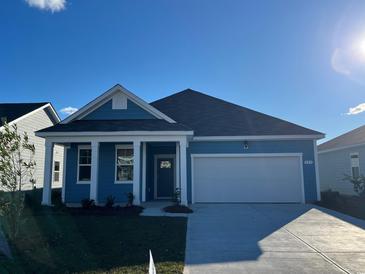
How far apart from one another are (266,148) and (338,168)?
8.41 metres

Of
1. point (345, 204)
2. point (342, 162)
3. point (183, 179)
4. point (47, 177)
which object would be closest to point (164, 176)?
point (183, 179)

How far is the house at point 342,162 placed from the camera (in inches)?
672

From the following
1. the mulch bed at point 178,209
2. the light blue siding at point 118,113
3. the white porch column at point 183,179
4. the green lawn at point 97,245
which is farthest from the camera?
the light blue siding at point 118,113

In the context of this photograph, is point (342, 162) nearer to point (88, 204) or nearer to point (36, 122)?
point (88, 204)

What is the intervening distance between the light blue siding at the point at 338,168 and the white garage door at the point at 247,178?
494cm

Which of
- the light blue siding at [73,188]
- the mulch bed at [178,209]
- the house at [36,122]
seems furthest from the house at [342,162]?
the house at [36,122]

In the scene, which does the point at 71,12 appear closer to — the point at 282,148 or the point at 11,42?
the point at 11,42

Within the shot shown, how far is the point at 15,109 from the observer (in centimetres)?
1939

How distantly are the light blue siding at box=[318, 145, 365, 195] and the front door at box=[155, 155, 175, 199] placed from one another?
9829mm

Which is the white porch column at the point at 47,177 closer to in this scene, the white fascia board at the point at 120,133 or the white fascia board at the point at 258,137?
the white fascia board at the point at 120,133

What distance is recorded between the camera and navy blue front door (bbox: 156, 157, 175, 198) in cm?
1578

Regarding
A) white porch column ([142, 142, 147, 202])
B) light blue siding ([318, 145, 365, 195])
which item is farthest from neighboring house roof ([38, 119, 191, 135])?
light blue siding ([318, 145, 365, 195])

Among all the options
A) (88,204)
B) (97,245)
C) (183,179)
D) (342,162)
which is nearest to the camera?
(97,245)

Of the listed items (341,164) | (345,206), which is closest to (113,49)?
(345,206)
